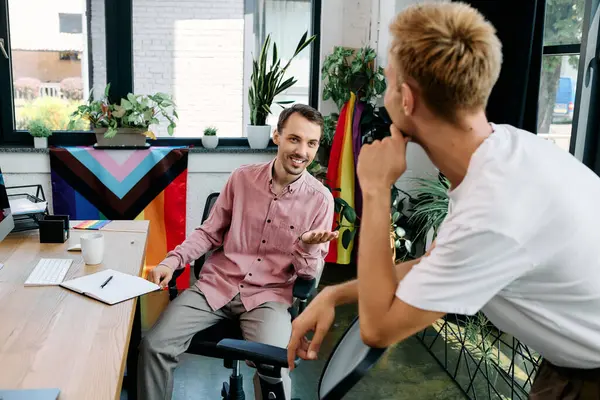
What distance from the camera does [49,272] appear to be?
188 cm

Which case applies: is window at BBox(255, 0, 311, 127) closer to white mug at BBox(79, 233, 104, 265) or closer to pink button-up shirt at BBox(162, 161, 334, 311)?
pink button-up shirt at BBox(162, 161, 334, 311)

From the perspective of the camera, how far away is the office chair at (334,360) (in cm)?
97

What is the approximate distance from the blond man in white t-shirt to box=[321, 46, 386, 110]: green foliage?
259 cm

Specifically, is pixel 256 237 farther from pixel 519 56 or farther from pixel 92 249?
pixel 519 56

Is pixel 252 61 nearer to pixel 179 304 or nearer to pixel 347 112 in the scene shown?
pixel 347 112

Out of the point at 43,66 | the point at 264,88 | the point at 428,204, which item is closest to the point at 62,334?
the point at 428,204

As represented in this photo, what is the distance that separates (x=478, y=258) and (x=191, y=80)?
355 centimetres

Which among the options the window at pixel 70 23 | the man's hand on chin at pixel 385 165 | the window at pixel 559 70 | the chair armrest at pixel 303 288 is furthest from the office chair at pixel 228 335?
the window at pixel 70 23

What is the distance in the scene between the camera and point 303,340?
1.38 meters

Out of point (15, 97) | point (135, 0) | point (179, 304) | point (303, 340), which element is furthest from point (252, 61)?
point (303, 340)

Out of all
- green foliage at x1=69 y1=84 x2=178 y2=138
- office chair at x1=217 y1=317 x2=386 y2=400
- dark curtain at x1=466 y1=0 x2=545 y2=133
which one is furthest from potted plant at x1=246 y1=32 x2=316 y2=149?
office chair at x1=217 y1=317 x2=386 y2=400

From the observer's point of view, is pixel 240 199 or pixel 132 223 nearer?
pixel 240 199

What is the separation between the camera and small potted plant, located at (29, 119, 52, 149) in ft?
11.7

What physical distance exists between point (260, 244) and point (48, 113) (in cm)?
219
